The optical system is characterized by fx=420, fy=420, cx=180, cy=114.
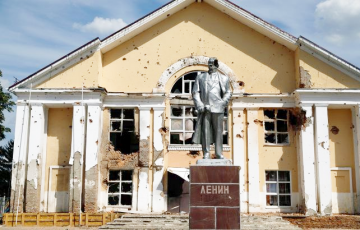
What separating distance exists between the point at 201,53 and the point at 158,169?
17.6ft

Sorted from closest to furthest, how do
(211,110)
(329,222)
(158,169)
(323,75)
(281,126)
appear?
(211,110), (329,222), (158,169), (323,75), (281,126)

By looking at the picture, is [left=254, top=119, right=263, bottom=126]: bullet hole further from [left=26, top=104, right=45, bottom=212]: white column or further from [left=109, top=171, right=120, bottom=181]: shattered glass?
[left=26, top=104, right=45, bottom=212]: white column

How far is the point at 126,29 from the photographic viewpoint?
17.9 meters

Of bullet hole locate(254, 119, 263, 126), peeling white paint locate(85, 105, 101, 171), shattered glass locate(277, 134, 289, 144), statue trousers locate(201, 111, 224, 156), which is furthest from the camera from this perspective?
shattered glass locate(277, 134, 289, 144)

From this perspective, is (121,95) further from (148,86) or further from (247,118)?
(247,118)

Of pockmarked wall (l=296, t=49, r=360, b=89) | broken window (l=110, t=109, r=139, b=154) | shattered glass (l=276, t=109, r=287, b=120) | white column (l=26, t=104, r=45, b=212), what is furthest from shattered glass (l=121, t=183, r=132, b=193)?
pockmarked wall (l=296, t=49, r=360, b=89)

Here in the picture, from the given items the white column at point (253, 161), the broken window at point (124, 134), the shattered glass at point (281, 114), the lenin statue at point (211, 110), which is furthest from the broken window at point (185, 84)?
the lenin statue at point (211, 110)

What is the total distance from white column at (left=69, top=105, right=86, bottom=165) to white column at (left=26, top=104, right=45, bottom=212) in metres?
1.37

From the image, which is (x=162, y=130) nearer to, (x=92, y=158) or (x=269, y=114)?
(x=92, y=158)

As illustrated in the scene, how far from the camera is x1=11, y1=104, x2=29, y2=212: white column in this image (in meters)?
16.5

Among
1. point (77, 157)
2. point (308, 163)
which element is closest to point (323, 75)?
point (308, 163)

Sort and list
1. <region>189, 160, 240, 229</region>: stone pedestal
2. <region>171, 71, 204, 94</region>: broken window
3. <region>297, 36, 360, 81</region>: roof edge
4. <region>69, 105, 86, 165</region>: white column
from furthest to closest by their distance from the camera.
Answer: <region>171, 71, 204, 94</region>: broken window < <region>297, 36, 360, 81</region>: roof edge < <region>69, 105, 86, 165</region>: white column < <region>189, 160, 240, 229</region>: stone pedestal

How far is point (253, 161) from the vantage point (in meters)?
17.5

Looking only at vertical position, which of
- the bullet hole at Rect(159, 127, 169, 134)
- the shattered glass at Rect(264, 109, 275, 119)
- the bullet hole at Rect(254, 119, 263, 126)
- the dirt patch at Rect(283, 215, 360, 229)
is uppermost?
the shattered glass at Rect(264, 109, 275, 119)
